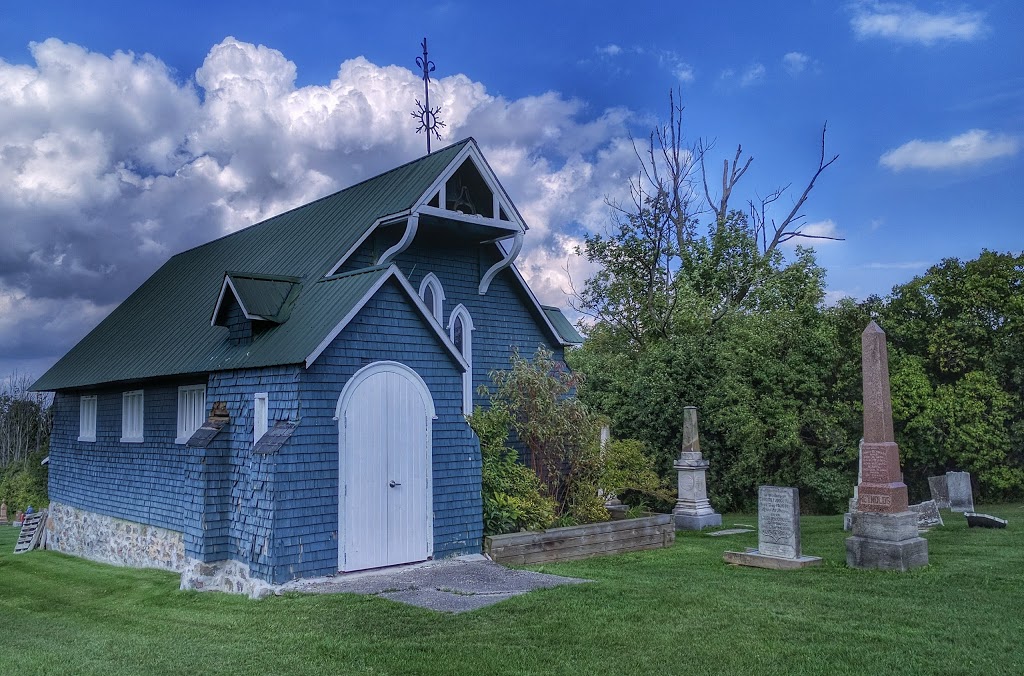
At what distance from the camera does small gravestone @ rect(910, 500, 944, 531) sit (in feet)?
52.6

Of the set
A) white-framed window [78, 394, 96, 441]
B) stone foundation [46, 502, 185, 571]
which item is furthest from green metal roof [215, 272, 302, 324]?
white-framed window [78, 394, 96, 441]

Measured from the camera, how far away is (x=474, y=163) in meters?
16.2

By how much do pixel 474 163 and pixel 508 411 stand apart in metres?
4.96

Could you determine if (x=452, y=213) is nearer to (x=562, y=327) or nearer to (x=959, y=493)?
(x=562, y=327)

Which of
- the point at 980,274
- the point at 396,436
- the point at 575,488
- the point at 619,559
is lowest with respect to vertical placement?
the point at 619,559

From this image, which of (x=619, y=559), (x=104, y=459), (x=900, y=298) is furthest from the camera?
(x=900, y=298)

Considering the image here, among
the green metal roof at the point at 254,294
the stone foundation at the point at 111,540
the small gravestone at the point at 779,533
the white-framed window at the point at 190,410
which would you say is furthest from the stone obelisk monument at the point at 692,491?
the stone foundation at the point at 111,540

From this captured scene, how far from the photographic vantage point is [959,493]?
18812 mm

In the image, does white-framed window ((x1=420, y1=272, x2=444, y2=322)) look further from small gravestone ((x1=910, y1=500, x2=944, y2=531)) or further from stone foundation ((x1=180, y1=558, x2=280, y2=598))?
small gravestone ((x1=910, y1=500, x2=944, y2=531))

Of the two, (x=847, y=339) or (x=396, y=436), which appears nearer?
(x=396, y=436)

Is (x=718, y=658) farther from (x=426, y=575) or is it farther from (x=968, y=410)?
(x=968, y=410)

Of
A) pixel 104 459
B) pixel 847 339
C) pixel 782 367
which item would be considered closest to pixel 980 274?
pixel 847 339

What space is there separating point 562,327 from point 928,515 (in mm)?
8702

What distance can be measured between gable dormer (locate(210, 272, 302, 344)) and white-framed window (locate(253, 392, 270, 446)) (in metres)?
1.49
